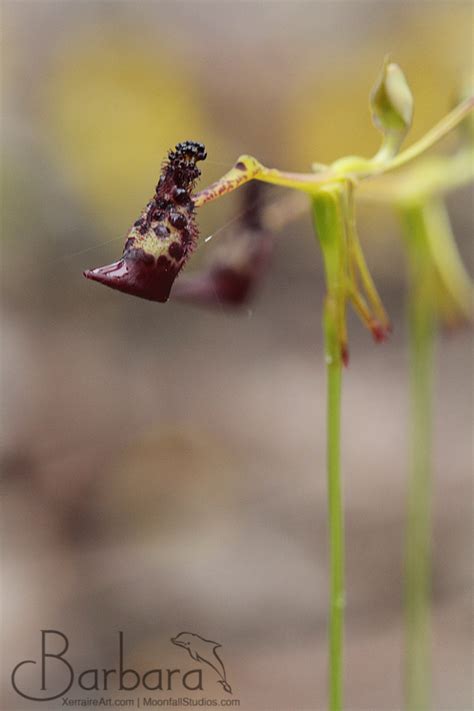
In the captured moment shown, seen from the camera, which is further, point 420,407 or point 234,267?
point 420,407

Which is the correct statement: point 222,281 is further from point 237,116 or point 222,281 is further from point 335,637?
point 237,116

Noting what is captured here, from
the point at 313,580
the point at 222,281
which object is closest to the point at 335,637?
the point at 222,281

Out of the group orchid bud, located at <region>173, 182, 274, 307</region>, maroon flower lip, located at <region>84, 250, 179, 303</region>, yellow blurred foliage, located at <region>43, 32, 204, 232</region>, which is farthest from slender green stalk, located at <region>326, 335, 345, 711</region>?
yellow blurred foliage, located at <region>43, 32, 204, 232</region>

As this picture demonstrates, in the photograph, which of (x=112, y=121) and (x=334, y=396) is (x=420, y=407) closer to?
(x=334, y=396)

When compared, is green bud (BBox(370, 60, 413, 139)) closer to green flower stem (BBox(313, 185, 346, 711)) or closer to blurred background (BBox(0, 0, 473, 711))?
green flower stem (BBox(313, 185, 346, 711))

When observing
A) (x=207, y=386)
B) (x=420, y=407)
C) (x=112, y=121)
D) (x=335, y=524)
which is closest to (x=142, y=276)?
(x=335, y=524)

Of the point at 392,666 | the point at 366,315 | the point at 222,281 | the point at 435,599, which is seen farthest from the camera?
the point at 435,599

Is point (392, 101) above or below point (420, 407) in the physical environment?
above
